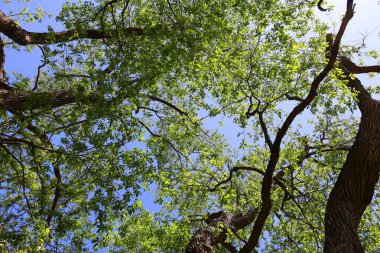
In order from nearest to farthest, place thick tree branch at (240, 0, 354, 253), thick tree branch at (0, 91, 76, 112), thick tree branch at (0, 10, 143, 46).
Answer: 1. thick tree branch at (240, 0, 354, 253)
2. thick tree branch at (0, 91, 76, 112)
3. thick tree branch at (0, 10, 143, 46)

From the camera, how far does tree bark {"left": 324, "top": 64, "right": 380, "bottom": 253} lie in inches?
214

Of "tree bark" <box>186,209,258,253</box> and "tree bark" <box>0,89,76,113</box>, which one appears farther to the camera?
"tree bark" <box>186,209,258,253</box>

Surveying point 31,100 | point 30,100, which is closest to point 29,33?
point 30,100

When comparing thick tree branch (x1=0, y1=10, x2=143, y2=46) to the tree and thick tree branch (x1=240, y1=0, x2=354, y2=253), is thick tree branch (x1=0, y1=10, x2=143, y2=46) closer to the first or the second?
the tree

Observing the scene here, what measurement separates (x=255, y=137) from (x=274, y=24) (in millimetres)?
4402

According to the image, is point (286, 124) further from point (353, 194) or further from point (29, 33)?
point (29, 33)

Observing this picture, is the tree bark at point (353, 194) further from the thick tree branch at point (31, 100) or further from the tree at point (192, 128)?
the thick tree branch at point (31, 100)

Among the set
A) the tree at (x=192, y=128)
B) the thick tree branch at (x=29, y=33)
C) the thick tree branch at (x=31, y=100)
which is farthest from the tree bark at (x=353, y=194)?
the thick tree branch at (x=29, y=33)

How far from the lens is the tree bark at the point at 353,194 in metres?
5.43

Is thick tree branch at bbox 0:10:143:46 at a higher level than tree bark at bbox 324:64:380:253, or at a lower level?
higher

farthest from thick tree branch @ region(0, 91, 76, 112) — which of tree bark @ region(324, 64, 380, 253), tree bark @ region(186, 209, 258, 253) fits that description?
tree bark @ region(324, 64, 380, 253)

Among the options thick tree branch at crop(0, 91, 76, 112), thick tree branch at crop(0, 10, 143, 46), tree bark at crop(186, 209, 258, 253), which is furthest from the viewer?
thick tree branch at crop(0, 10, 143, 46)

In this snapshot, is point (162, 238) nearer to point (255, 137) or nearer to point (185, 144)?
point (185, 144)

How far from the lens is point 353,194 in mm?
6008
